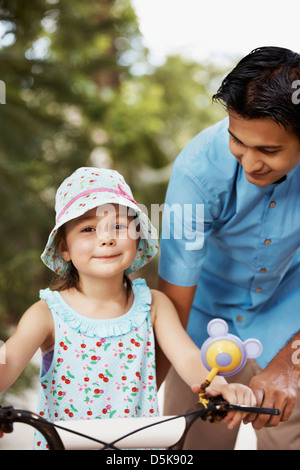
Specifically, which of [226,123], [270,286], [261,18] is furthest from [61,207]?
[261,18]

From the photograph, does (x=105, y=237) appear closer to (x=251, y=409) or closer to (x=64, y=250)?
(x=64, y=250)

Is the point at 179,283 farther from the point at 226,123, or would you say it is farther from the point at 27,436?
the point at 27,436

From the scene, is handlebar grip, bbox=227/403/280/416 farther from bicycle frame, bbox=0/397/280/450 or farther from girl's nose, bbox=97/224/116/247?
girl's nose, bbox=97/224/116/247

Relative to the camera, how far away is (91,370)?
1397mm

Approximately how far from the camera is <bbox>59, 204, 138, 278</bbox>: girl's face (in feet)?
4.45

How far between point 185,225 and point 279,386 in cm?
46

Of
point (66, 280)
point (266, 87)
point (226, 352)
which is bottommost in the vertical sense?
point (226, 352)

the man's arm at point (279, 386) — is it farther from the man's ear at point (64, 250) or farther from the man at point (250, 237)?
the man's ear at point (64, 250)

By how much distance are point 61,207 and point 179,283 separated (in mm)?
398

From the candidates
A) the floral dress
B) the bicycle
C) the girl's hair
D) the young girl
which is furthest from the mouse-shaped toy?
the girl's hair

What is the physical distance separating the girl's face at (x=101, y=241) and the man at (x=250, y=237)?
0.23 m

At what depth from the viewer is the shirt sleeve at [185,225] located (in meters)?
1.56

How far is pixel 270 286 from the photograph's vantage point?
1.75 m

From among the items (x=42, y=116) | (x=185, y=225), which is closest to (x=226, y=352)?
(x=185, y=225)
